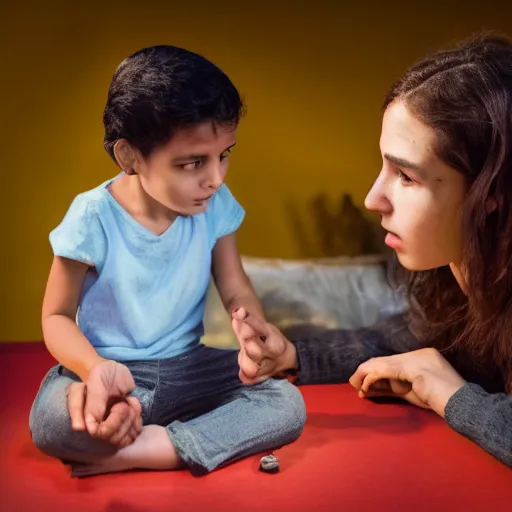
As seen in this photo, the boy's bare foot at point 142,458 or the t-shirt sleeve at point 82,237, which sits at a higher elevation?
the t-shirt sleeve at point 82,237

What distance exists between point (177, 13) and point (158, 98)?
0.21 m

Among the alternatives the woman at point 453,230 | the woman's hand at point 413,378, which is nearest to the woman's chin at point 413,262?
the woman at point 453,230

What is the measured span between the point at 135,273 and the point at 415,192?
0.31 meters

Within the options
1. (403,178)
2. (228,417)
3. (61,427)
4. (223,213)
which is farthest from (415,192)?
(61,427)

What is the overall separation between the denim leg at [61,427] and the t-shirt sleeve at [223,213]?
0.60 feet

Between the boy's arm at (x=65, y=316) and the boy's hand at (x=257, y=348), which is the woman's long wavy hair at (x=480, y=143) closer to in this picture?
the boy's hand at (x=257, y=348)

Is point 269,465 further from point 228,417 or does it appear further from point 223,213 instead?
point 223,213

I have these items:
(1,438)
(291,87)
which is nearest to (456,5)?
(291,87)

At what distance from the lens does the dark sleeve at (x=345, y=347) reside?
1.09m

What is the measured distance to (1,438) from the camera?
93 cm

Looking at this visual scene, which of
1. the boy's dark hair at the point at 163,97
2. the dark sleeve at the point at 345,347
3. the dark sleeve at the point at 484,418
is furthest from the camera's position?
the dark sleeve at the point at 345,347

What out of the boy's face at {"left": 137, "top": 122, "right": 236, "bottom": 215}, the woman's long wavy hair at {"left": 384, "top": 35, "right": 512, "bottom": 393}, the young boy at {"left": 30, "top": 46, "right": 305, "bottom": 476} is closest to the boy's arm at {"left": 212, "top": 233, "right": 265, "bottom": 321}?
the young boy at {"left": 30, "top": 46, "right": 305, "bottom": 476}

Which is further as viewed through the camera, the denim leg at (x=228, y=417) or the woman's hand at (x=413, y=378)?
the woman's hand at (x=413, y=378)

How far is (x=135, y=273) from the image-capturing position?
0.91m
